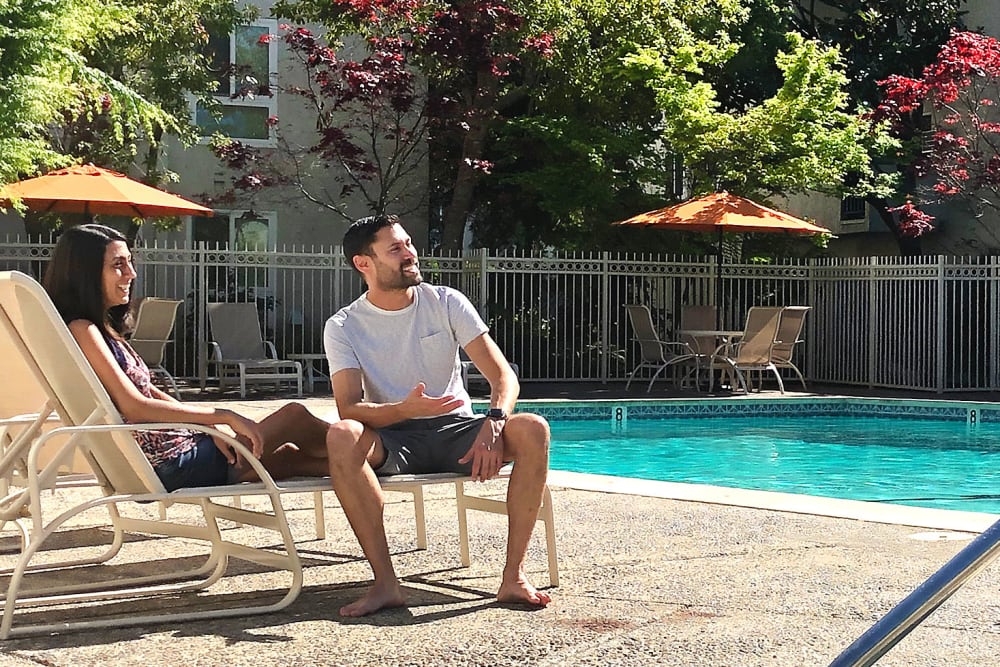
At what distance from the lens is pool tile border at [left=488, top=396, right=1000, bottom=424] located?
13.5m

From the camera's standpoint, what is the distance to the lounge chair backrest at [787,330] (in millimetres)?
15258

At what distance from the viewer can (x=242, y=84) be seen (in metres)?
18.1

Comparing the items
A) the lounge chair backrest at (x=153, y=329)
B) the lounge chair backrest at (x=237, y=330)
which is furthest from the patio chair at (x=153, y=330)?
the lounge chair backrest at (x=237, y=330)

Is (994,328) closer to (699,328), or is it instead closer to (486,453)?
(699,328)

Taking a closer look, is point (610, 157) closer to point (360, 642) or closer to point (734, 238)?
point (734, 238)

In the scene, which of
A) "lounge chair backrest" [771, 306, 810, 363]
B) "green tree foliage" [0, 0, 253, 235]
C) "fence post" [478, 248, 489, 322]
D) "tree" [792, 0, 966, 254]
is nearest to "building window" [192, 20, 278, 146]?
"green tree foliage" [0, 0, 253, 235]

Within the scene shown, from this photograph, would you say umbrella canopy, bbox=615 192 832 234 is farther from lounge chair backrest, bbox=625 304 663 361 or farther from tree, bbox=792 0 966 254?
tree, bbox=792 0 966 254

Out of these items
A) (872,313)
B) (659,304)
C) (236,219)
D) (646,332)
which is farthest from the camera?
(236,219)

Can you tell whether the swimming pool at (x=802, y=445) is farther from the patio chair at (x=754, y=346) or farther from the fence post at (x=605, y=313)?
the fence post at (x=605, y=313)

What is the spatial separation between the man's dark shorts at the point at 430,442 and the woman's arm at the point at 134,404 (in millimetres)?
465

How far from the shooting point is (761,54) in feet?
64.7

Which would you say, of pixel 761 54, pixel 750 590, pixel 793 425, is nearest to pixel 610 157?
pixel 761 54

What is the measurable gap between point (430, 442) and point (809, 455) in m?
7.21

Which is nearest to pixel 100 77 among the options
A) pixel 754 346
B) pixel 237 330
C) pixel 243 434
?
pixel 237 330
